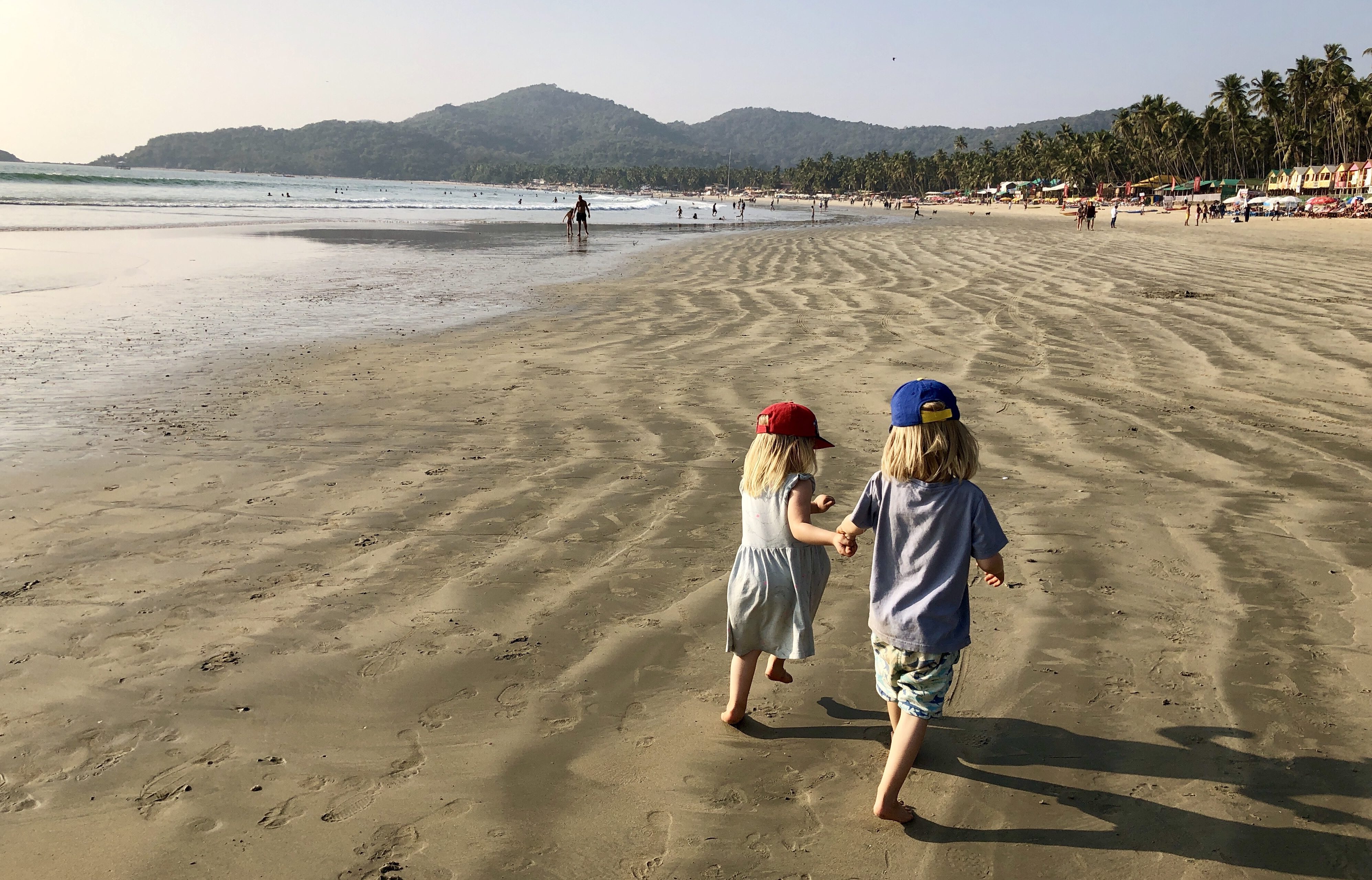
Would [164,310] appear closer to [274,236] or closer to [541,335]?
[541,335]

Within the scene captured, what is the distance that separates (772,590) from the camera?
3354mm

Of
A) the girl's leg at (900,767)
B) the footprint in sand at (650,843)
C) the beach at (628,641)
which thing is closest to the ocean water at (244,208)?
the beach at (628,641)

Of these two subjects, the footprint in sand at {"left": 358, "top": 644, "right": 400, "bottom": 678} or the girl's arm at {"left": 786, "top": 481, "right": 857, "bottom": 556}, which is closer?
the girl's arm at {"left": 786, "top": 481, "right": 857, "bottom": 556}

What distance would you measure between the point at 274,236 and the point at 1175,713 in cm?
3431

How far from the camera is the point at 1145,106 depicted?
3711 inches

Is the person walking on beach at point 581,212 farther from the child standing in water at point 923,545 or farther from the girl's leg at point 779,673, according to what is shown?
the child standing in water at point 923,545

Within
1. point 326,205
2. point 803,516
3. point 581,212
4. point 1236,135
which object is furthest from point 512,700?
point 1236,135

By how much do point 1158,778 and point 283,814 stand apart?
2873mm

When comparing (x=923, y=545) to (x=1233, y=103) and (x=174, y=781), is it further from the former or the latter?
(x=1233, y=103)

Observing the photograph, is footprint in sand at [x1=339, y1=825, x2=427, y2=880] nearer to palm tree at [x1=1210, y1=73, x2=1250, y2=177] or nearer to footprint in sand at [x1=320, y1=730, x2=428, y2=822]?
footprint in sand at [x1=320, y1=730, x2=428, y2=822]

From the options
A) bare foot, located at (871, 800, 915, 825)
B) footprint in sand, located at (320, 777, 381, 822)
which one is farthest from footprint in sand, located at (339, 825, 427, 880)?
bare foot, located at (871, 800, 915, 825)

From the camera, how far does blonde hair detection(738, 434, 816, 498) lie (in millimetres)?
3262

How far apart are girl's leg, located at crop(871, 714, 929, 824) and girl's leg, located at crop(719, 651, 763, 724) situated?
621mm

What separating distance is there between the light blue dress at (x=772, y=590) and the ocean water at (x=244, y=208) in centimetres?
3758
